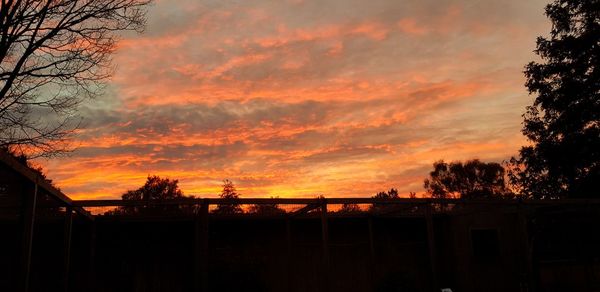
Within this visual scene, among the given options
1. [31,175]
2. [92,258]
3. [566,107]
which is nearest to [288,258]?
[92,258]

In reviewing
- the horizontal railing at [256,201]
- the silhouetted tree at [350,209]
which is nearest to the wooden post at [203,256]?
the horizontal railing at [256,201]

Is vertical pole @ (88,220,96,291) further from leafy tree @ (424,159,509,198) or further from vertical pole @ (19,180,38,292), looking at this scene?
leafy tree @ (424,159,509,198)

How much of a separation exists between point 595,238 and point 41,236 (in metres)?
18.8

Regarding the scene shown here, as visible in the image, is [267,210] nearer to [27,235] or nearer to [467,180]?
[27,235]

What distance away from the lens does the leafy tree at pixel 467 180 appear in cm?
4956

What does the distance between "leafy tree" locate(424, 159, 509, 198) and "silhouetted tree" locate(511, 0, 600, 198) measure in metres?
25.7

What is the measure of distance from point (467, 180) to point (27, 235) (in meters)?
49.3

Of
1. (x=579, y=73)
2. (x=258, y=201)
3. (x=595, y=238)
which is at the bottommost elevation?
(x=595, y=238)

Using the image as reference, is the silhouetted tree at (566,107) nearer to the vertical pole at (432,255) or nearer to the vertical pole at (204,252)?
the vertical pole at (432,255)

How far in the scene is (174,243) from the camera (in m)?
14.2

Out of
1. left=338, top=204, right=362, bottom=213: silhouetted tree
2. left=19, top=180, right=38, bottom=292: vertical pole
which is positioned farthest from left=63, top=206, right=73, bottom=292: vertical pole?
left=338, top=204, right=362, bottom=213: silhouetted tree

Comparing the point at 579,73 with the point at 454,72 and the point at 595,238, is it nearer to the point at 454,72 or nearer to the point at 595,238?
the point at 595,238

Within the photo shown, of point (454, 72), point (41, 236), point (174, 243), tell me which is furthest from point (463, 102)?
point (41, 236)

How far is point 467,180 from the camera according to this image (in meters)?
50.9
